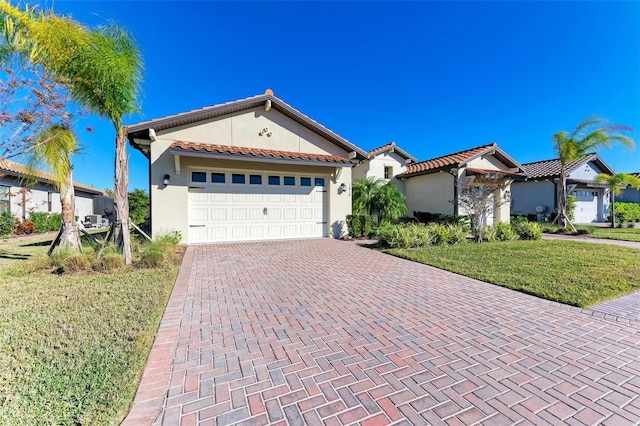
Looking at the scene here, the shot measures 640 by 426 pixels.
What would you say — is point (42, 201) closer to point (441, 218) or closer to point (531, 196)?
point (441, 218)

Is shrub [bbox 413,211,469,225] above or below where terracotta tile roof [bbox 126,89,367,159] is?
below

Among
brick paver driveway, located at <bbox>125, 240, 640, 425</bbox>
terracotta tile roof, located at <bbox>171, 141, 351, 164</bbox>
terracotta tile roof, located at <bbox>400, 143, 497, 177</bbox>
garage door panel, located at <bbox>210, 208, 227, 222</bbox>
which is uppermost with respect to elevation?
terracotta tile roof, located at <bbox>400, 143, 497, 177</bbox>

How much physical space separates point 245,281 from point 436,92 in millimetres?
18049

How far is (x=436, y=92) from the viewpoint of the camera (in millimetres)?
17766

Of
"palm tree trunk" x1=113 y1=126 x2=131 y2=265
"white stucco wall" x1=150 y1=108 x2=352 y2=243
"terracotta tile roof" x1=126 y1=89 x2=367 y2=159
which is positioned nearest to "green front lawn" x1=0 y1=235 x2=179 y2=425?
"palm tree trunk" x1=113 y1=126 x2=131 y2=265

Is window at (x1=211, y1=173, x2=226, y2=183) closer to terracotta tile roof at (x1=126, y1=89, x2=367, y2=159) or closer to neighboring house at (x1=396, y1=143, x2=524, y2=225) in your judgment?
terracotta tile roof at (x1=126, y1=89, x2=367, y2=159)

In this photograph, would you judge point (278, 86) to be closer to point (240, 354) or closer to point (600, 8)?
point (240, 354)

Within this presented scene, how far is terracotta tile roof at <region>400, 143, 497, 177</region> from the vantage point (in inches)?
560

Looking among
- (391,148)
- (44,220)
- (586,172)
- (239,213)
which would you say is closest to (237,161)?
(239,213)

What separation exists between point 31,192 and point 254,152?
6.16m

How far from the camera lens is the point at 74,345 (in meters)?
3.00

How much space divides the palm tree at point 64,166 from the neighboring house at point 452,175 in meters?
15.3

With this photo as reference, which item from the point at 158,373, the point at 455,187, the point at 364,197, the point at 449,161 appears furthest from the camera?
the point at 449,161

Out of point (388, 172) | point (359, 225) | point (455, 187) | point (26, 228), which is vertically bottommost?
point (26, 228)
